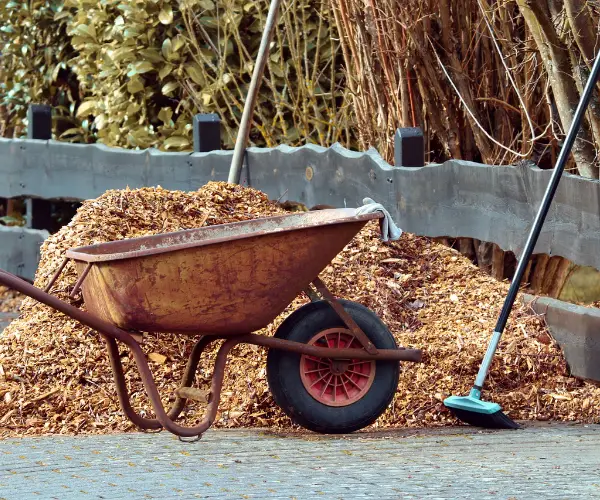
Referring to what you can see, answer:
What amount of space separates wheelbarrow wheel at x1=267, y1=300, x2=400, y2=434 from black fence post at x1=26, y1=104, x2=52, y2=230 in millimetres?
4432

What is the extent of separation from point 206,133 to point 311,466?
13.5 ft

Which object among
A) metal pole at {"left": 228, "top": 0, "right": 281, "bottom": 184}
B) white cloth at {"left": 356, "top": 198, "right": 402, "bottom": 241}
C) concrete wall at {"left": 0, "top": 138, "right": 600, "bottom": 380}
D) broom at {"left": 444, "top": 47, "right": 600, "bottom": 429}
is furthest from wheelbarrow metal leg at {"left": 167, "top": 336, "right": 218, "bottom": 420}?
metal pole at {"left": 228, "top": 0, "right": 281, "bottom": 184}

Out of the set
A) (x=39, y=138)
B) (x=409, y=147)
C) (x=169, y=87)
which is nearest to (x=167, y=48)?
(x=169, y=87)

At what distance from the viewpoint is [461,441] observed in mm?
4711

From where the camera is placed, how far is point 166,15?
8922 mm

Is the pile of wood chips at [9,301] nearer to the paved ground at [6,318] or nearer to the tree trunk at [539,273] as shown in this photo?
the paved ground at [6,318]

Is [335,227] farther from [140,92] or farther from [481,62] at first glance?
[140,92]

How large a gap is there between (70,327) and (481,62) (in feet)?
9.10

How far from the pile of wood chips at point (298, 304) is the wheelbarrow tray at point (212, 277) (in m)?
0.10

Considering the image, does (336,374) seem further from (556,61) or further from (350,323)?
(556,61)

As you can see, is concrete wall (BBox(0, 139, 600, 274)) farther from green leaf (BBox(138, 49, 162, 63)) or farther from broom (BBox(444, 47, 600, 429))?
green leaf (BBox(138, 49, 162, 63))

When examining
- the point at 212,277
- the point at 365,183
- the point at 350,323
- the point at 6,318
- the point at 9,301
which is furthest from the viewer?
the point at 9,301

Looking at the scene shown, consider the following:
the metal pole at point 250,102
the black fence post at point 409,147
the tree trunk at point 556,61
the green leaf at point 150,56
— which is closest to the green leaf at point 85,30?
the green leaf at point 150,56

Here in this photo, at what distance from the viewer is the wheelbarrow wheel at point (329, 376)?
479 centimetres
